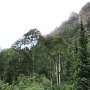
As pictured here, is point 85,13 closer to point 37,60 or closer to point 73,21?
point 73,21

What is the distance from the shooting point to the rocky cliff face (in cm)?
7199

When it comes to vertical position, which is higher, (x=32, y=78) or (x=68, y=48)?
(x=68, y=48)

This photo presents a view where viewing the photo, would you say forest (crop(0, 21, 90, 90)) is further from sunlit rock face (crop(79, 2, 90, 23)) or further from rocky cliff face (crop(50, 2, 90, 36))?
sunlit rock face (crop(79, 2, 90, 23))

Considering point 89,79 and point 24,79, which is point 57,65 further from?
point 89,79

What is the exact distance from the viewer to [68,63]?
50781 millimetres

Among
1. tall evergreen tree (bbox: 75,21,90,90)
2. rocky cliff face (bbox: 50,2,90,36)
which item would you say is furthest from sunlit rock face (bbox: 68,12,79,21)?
tall evergreen tree (bbox: 75,21,90,90)

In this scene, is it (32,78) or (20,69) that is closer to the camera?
(32,78)

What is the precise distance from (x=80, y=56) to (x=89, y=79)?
269 cm

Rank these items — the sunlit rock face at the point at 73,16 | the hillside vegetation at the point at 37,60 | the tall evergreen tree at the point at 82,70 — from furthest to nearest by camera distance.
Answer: the sunlit rock face at the point at 73,16, the hillside vegetation at the point at 37,60, the tall evergreen tree at the point at 82,70

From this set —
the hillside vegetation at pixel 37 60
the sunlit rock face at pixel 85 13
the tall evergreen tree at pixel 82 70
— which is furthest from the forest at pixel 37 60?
the sunlit rock face at pixel 85 13

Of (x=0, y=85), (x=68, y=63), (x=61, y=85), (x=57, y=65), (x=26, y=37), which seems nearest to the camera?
(x=0, y=85)

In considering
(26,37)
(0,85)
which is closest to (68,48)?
(26,37)

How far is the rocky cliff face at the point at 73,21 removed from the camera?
71994 mm

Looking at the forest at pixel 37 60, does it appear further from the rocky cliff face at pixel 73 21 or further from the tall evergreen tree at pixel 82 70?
the rocky cliff face at pixel 73 21
